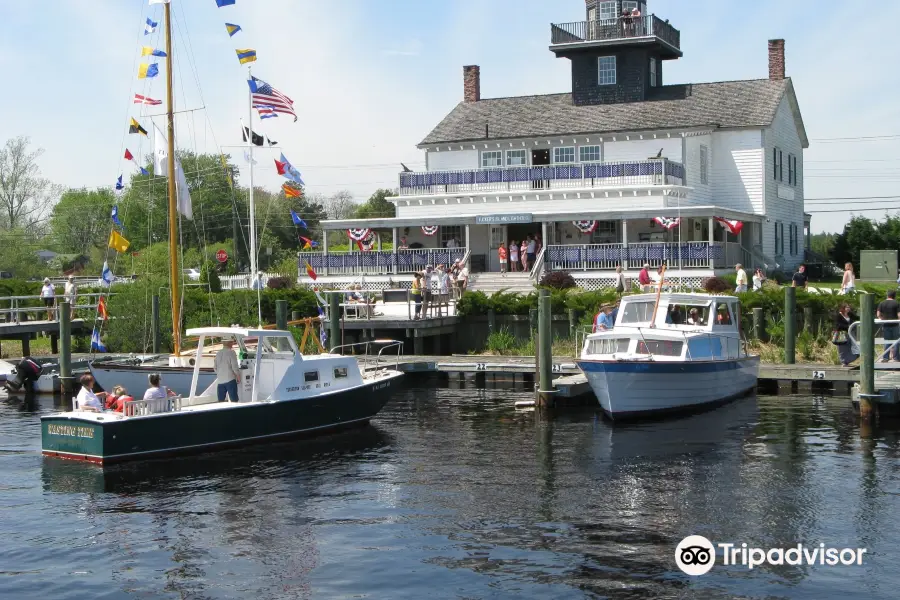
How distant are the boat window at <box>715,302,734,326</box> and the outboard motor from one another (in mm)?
19653

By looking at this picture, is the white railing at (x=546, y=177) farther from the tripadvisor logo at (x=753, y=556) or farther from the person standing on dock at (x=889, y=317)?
the tripadvisor logo at (x=753, y=556)

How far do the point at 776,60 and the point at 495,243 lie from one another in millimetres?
15451

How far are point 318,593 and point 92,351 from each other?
26.7 m

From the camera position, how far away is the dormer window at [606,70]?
50531mm

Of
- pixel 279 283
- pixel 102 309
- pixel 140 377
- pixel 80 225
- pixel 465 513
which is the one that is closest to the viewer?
pixel 465 513

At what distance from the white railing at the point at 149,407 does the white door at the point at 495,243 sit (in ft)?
83.5

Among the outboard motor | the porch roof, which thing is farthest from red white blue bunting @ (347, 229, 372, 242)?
the outboard motor

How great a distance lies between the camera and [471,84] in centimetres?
5441

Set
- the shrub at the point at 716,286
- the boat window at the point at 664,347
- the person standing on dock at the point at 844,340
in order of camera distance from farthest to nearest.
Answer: the shrub at the point at 716,286 < the person standing on dock at the point at 844,340 < the boat window at the point at 664,347

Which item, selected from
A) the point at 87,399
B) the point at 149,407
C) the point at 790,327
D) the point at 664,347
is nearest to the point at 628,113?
the point at 790,327

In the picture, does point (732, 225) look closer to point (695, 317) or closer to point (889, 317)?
point (889, 317)

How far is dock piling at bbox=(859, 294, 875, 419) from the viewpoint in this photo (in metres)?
24.2

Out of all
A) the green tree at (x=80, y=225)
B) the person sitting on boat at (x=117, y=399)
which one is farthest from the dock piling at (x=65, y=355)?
the green tree at (x=80, y=225)

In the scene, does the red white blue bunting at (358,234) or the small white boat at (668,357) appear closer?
the small white boat at (668,357)
